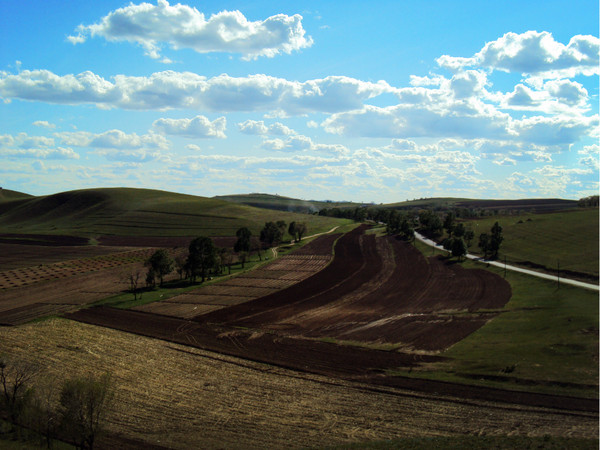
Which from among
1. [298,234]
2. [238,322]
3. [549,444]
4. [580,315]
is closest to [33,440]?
[549,444]

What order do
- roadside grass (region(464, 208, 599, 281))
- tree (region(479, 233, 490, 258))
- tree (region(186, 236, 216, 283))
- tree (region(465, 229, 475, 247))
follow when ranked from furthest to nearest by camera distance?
tree (region(465, 229, 475, 247)) → tree (region(479, 233, 490, 258)) → tree (region(186, 236, 216, 283)) → roadside grass (region(464, 208, 599, 281))

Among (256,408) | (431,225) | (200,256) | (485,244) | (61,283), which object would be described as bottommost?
(256,408)

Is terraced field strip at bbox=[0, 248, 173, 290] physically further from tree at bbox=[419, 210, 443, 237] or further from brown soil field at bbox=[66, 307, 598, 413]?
tree at bbox=[419, 210, 443, 237]

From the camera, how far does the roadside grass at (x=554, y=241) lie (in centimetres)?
9262

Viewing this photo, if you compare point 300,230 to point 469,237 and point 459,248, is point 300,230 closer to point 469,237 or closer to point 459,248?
point 469,237

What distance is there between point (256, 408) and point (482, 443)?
55.6ft

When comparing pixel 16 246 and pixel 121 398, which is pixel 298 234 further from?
pixel 121 398

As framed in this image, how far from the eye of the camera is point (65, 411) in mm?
28719

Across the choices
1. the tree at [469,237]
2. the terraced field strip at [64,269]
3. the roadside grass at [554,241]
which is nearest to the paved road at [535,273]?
the roadside grass at [554,241]

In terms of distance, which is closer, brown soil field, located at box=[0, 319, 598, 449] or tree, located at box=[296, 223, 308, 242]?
brown soil field, located at box=[0, 319, 598, 449]

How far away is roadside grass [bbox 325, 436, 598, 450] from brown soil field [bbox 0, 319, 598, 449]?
119cm

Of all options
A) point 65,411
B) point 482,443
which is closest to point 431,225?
point 482,443

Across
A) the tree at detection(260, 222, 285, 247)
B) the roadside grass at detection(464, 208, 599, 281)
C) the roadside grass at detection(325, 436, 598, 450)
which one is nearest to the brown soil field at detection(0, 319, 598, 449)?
the roadside grass at detection(325, 436, 598, 450)

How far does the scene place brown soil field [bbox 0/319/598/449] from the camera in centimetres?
3200
